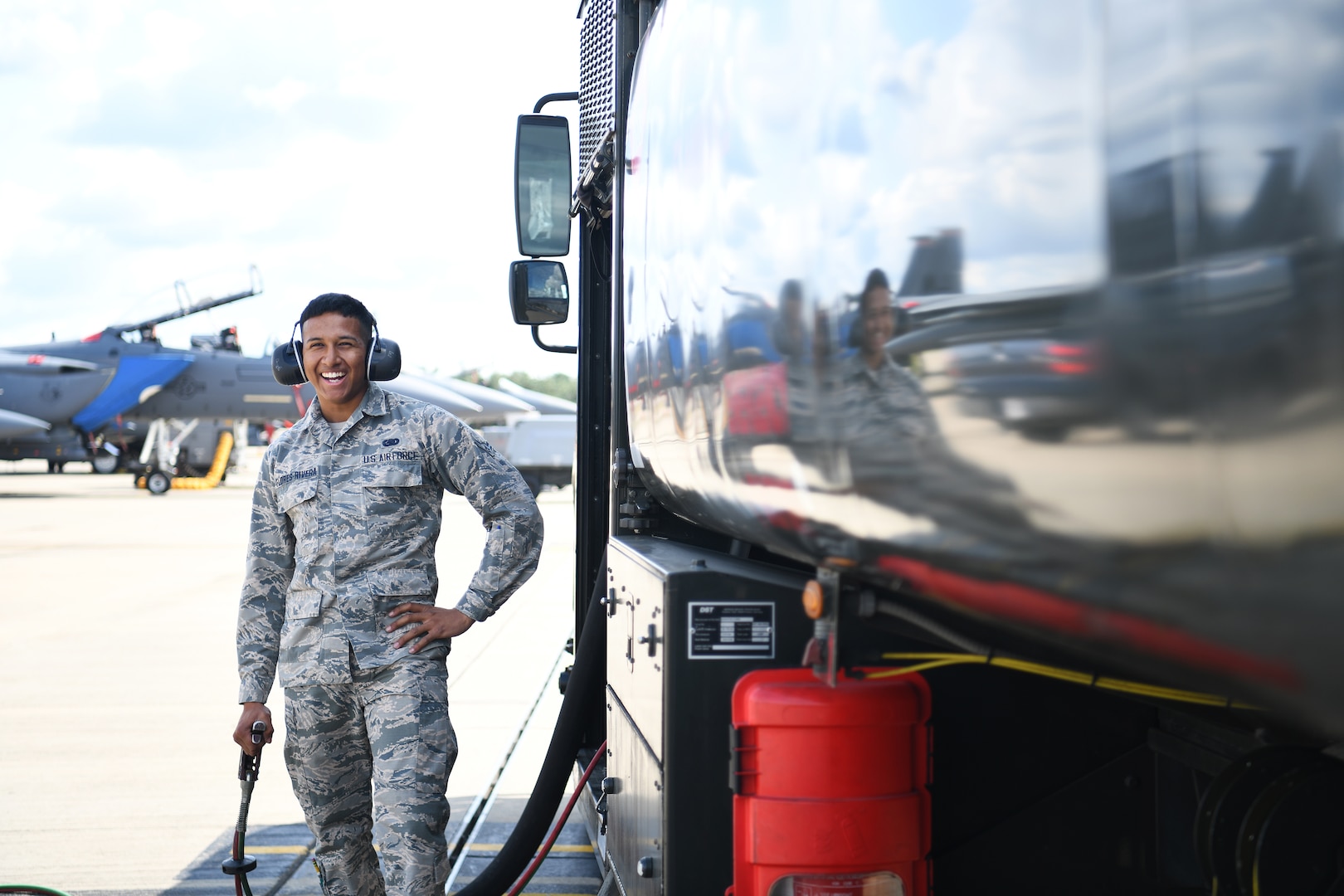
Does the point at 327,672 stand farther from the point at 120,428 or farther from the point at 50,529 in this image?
the point at 120,428

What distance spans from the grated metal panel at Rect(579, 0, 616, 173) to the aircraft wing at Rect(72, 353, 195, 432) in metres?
23.6

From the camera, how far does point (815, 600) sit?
1.61 m

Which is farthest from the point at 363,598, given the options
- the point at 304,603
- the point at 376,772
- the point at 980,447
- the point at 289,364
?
the point at 980,447

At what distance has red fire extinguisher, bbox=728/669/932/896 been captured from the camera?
1.71 m

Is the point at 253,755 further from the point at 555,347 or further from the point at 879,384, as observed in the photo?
the point at 879,384

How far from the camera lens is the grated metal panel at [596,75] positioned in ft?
10.9

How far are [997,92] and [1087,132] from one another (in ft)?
0.52

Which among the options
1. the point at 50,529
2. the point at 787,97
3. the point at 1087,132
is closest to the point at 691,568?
the point at 787,97

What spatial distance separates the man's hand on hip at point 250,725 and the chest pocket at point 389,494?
58 centimetres

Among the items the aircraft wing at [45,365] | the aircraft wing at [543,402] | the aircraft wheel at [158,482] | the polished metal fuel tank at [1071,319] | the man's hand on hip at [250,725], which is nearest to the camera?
the polished metal fuel tank at [1071,319]

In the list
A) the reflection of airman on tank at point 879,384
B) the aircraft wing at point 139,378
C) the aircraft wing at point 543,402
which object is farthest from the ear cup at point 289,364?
the aircraft wing at point 543,402

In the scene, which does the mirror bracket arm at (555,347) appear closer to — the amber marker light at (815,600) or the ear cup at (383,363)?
the ear cup at (383,363)

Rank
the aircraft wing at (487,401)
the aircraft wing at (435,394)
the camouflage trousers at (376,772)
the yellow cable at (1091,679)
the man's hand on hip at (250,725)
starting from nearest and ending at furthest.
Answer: the yellow cable at (1091,679), the camouflage trousers at (376,772), the man's hand on hip at (250,725), the aircraft wing at (435,394), the aircraft wing at (487,401)

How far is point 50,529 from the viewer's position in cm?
1797
